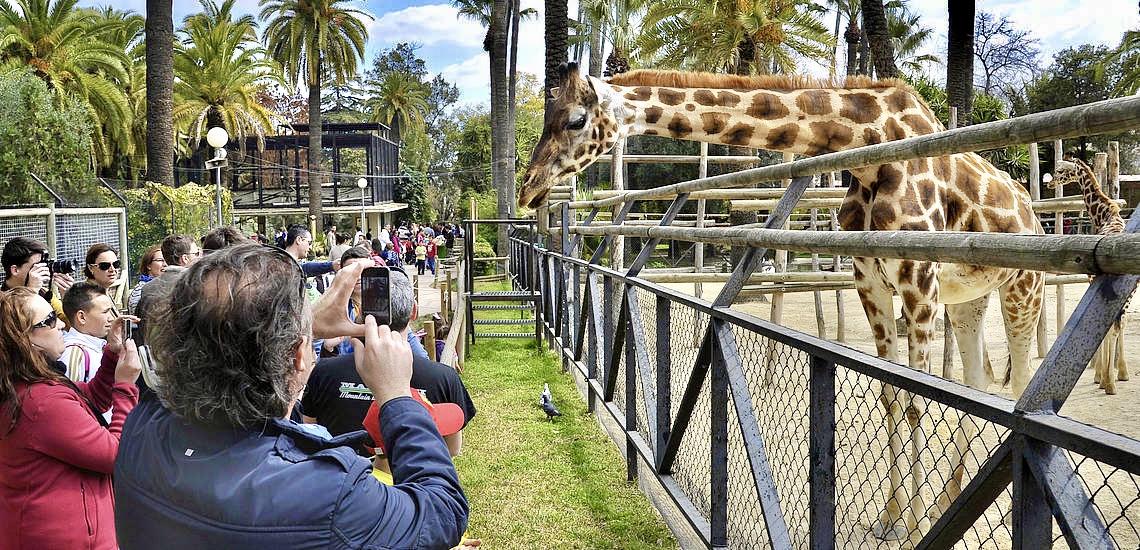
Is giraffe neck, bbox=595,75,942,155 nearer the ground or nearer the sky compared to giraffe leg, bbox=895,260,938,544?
nearer the sky

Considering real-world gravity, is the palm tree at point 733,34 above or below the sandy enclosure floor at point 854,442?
above

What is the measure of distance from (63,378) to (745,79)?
12.2ft

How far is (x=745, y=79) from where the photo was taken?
484 cm

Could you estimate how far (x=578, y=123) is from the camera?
523 cm

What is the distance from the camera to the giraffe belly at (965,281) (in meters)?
4.30

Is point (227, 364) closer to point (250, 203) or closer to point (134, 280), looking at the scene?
point (134, 280)

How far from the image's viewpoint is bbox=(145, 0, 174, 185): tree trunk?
52.6ft

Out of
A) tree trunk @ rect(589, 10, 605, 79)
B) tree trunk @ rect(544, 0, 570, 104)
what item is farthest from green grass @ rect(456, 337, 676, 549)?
tree trunk @ rect(589, 10, 605, 79)

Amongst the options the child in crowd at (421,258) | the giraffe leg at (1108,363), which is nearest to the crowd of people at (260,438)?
the giraffe leg at (1108,363)

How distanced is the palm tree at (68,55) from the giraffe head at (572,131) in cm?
2069

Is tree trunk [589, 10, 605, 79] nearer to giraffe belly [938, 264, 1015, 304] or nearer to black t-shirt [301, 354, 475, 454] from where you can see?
giraffe belly [938, 264, 1015, 304]

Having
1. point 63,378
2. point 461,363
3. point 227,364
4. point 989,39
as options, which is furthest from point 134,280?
point 989,39

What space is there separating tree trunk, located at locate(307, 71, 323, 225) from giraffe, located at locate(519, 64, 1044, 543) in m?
30.7

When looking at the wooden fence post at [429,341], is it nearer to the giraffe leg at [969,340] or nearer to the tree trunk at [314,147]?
the giraffe leg at [969,340]
